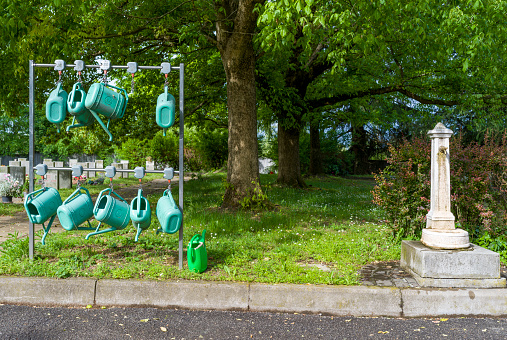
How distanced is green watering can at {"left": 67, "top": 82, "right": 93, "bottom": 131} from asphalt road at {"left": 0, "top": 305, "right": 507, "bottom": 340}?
209 centimetres

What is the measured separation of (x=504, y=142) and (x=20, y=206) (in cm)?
1130

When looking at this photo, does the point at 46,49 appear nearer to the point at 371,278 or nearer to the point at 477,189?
the point at 371,278

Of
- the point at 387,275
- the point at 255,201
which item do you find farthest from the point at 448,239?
the point at 255,201

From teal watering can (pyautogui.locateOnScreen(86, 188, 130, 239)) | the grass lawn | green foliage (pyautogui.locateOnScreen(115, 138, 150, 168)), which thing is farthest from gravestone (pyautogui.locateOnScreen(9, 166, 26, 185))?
green foliage (pyautogui.locateOnScreen(115, 138, 150, 168))

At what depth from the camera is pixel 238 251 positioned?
207 inches

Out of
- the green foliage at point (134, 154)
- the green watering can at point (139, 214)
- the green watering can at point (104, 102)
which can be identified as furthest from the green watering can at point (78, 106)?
the green foliage at point (134, 154)

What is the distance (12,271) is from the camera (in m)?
4.30

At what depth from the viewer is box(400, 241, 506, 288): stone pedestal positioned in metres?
4.18

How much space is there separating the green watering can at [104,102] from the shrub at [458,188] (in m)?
3.93

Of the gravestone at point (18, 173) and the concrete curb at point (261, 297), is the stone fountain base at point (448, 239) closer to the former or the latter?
the concrete curb at point (261, 297)

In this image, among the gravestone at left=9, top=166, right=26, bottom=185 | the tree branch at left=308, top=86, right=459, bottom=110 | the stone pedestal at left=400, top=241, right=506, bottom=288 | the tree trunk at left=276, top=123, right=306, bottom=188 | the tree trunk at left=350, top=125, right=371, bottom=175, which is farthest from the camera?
the tree trunk at left=350, top=125, right=371, bottom=175

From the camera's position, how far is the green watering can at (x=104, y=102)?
4262mm

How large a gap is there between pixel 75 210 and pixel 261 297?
237 cm

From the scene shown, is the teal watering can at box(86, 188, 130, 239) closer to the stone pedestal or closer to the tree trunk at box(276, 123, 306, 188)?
the stone pedestal
